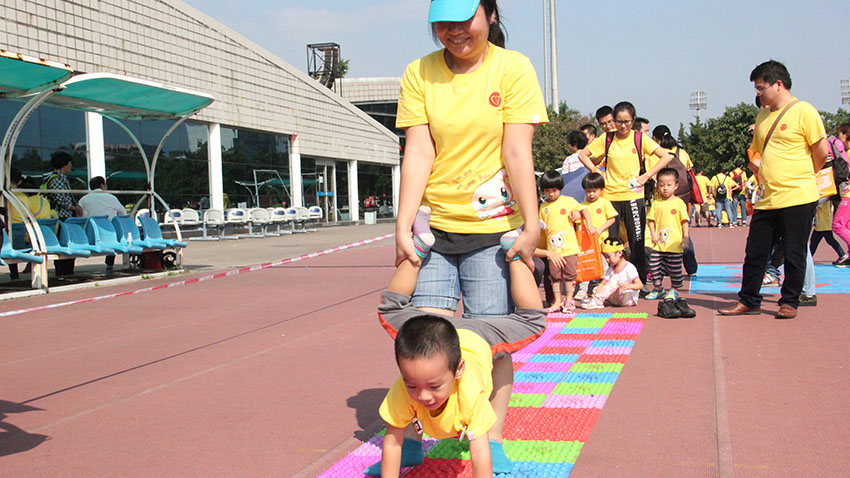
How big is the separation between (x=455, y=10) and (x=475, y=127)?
503 mm

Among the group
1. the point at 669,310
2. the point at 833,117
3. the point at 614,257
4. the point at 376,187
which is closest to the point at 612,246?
the point at 614,257

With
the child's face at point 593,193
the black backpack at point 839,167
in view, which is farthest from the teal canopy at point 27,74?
the black backpack at point 839,167

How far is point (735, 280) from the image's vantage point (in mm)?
10234

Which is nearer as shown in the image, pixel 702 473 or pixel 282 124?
pixel 702 473

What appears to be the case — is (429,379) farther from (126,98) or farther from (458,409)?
(126,98)

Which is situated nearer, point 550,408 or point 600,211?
point 550,408

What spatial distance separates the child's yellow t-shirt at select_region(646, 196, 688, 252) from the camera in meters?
8.17

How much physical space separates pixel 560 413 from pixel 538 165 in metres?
38.6

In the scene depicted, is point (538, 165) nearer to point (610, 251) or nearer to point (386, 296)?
point (610, 251)

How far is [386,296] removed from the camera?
343 centimetres

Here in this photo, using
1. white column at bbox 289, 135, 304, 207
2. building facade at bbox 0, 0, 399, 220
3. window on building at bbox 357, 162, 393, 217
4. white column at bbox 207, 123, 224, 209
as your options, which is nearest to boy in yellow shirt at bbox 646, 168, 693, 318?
building facade at bbox 0, 0, 399, 220

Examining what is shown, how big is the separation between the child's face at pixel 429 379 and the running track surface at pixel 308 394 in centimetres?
90

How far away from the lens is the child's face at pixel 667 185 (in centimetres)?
848

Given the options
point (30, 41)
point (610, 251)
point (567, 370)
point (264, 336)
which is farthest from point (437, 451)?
point (30, 41)
